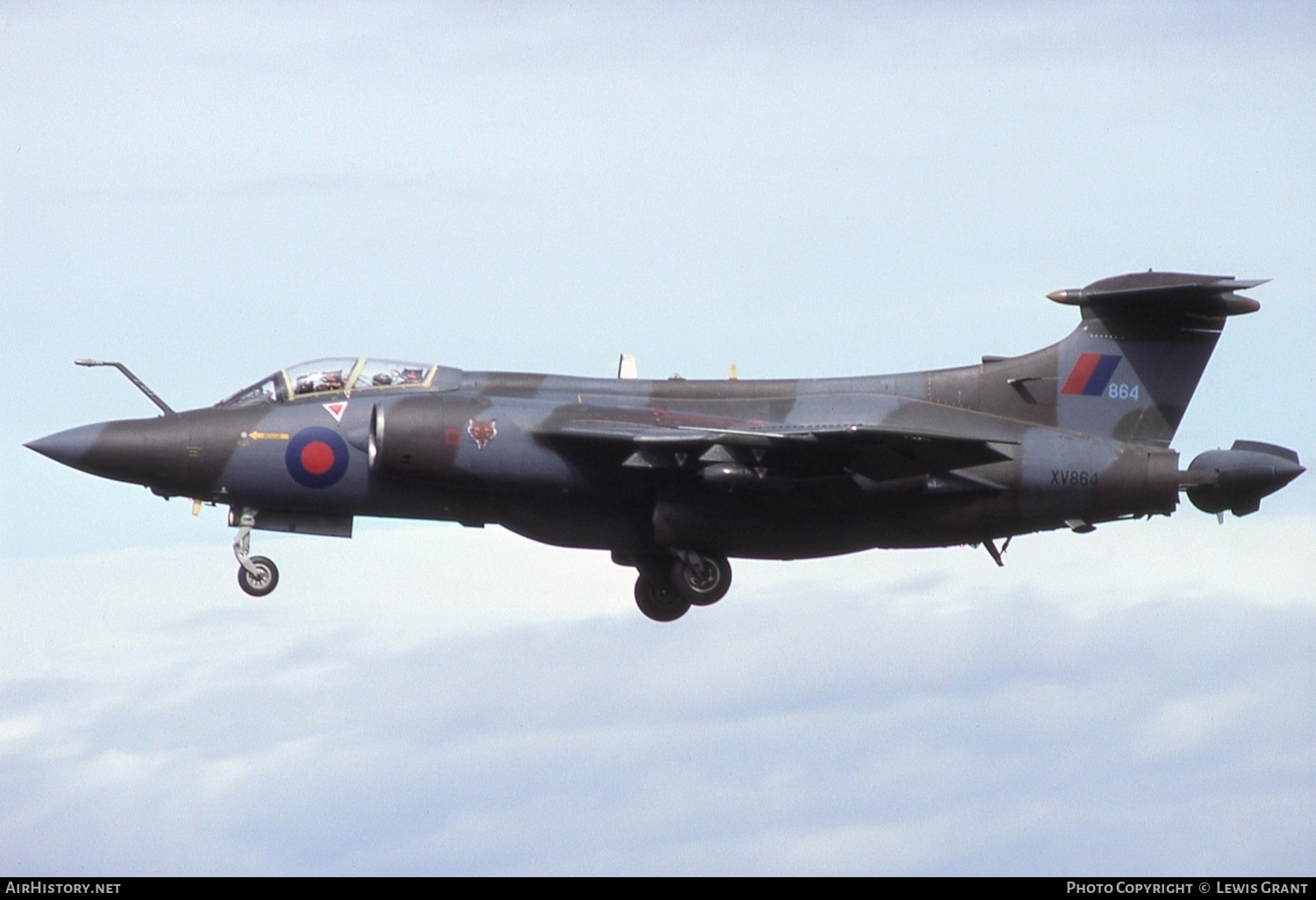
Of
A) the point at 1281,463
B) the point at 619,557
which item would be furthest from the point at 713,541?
the point at 1281,463

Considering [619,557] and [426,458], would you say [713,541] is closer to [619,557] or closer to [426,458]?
[619,557]

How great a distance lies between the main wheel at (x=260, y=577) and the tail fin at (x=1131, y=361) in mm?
9978

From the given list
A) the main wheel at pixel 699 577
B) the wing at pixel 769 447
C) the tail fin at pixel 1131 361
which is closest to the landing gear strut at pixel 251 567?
the wing at pixel 769 447

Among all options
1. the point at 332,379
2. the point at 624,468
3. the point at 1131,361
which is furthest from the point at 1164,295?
the point at 332,379

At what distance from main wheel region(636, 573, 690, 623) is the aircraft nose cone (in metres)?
7.00

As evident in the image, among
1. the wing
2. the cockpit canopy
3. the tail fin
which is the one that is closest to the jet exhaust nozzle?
the tail fin

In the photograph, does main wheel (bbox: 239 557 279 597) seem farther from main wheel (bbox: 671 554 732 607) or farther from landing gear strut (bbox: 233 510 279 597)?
main wheel (bbox: 671 554 732 607)

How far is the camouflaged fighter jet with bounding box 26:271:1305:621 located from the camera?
2258 cm

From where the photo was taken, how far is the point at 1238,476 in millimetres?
23594

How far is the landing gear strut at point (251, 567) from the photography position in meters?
23.5

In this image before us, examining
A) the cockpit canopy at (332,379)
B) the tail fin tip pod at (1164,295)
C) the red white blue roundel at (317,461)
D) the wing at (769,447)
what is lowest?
the wing at (769,447)

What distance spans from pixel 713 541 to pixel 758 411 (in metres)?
1.77

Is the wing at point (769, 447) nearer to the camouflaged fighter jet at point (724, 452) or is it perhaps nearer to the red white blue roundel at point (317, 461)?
the camouflaged fighter jet at point (724, 452)

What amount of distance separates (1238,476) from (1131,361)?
6.93 ft
